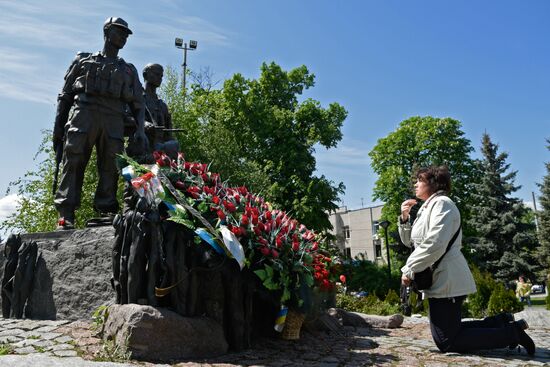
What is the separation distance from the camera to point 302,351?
5227 millimetres

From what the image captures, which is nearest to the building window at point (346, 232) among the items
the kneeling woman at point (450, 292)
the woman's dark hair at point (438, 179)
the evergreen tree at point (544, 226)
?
the evergreen tree at point (544, 226)

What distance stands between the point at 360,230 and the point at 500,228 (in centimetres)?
3167

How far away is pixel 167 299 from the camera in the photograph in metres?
4.91

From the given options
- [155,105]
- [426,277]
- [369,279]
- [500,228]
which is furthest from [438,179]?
[500,228]

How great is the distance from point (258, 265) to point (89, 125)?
3.37 m

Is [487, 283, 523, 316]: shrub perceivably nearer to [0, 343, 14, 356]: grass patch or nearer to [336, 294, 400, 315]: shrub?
[336, 294, 400, 315]: shrub

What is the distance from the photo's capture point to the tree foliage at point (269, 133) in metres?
22.7

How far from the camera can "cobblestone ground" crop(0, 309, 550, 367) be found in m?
4.50

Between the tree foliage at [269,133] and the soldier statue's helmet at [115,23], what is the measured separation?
14.4m

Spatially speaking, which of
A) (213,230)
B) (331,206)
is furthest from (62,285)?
(331,206)

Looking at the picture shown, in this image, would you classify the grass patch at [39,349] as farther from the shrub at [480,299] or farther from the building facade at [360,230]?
the building facade at [360,230]

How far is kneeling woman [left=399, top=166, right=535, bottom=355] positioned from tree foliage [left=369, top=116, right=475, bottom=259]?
26.6 metres

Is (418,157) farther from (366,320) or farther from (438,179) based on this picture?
(438,179)

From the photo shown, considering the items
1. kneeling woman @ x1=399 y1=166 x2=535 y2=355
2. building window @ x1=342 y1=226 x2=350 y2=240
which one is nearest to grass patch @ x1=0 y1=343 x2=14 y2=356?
kneeling woman @ x1=399 y1=166 x2=535 y2=355
